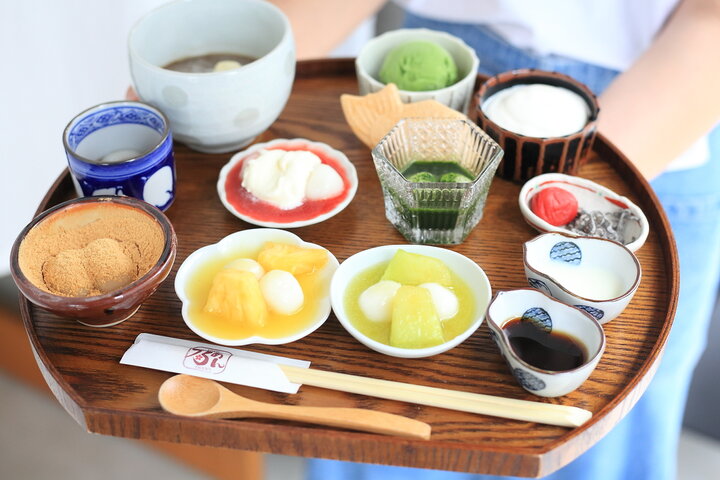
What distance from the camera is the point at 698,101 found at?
4.79 ft

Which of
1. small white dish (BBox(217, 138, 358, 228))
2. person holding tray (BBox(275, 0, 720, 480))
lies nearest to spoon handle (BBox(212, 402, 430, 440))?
small white dish (BBox(217, 138, 358, 228))

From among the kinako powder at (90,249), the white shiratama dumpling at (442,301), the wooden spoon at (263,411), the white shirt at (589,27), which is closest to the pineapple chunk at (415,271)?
the white shiratama dumpling at (442,301)

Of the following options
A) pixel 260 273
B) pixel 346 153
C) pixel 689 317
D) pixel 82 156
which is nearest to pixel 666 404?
pixel 689 317

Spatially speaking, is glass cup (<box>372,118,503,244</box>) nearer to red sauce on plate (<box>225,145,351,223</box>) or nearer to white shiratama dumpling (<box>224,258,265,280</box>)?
red sauce on plate (<box>225,145,351,223</box>)

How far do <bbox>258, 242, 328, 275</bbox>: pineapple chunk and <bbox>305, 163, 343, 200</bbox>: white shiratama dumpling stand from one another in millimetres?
147

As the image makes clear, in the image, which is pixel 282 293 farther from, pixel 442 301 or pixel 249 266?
pixel 442 301

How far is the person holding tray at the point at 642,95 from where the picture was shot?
146 cm

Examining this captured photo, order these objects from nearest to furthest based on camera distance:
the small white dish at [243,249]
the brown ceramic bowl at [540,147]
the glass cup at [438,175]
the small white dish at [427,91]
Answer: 1. the small white dish at [243,249]
2. the glass cup at [438,175]
3. the brown ceramic bowl at [540,147]
4. the small white dish at [427,91]

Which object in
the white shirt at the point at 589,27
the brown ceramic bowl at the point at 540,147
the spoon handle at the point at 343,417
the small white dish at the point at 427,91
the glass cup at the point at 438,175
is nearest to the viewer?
the spoon handle at the point at 343,417

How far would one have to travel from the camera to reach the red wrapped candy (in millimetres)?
1209

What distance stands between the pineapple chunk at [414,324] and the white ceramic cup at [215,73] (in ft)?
1.60

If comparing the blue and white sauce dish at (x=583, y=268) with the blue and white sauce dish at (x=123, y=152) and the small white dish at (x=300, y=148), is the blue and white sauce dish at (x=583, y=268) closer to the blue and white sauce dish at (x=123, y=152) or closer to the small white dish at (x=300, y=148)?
the small white dish at (x=300, y=148)

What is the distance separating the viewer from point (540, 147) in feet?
4.13

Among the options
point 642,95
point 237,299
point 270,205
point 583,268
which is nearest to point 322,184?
point 270,205
